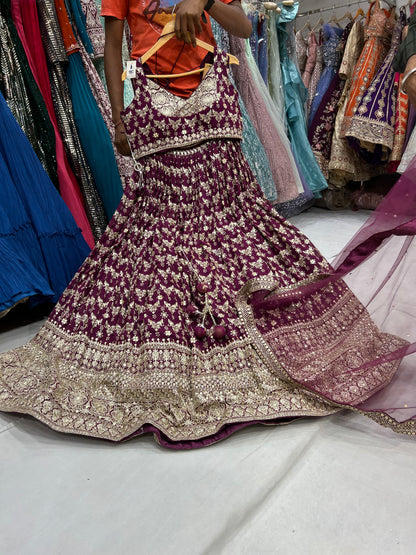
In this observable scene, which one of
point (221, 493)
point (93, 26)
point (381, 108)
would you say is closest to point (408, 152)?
point (381, 108)

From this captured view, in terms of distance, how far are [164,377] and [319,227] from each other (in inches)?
89.8

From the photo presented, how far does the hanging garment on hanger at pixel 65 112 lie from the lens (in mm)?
2301

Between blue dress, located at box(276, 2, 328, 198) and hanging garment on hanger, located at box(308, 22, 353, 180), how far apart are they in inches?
5.8

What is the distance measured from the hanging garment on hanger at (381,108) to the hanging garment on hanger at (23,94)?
1842 millimetres

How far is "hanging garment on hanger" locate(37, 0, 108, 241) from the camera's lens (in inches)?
90.6

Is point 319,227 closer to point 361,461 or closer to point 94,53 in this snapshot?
point 94,53

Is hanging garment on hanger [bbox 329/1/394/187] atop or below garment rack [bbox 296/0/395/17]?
below

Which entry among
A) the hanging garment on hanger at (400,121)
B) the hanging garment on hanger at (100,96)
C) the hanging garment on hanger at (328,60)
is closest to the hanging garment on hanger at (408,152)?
the hanging garment on hanger at (400,121)

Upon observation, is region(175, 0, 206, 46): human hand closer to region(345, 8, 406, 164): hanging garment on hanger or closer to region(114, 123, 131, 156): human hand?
region(114, 123, 131, 156): human hand

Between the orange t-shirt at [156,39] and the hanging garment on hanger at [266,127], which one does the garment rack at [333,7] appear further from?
the orange t-shirt at [156,39]

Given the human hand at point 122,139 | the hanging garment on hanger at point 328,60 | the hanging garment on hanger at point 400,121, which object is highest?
the hanging garment on hanger at point 328,60

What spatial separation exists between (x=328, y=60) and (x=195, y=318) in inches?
112

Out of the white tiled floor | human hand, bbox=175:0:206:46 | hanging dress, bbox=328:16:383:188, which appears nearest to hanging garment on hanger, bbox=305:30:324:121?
hanging dress, bbox=328:16:383:188

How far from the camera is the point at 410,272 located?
117cm
